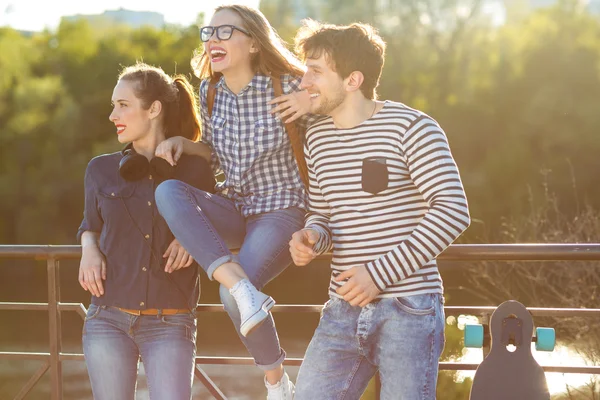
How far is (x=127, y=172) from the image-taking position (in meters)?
2.65

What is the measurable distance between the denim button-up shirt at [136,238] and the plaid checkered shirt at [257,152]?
105 mm

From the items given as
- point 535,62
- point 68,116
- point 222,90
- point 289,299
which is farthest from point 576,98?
point 222,90

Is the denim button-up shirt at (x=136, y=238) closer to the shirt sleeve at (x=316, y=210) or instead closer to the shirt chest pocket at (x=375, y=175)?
the shirt sleeve at (x=316, y=210)

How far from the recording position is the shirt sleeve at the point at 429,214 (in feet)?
7.16

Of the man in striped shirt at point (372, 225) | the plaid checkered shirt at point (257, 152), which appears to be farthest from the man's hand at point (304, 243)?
the plaid checkered shirt at point (257, 152)

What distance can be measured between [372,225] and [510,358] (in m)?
0.61

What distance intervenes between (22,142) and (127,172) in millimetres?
22920

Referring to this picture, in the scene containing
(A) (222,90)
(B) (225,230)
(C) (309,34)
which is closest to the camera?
(C) (309,34)

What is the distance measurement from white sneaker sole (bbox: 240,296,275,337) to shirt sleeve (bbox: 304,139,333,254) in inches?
8.5

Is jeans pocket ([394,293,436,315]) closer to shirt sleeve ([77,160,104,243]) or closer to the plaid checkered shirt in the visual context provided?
the plaid checkered shirt

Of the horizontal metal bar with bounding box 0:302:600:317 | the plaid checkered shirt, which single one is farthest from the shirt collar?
the horizontal metal bar with bounding box 0:302:600:317

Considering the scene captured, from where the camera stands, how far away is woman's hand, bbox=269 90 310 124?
8.37 feet

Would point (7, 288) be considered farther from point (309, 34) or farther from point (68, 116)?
point (309, 34)

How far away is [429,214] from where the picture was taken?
86.1 inches
